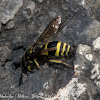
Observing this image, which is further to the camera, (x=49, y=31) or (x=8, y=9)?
(x=49, y=31)

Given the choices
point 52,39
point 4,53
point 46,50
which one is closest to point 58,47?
point 46,50

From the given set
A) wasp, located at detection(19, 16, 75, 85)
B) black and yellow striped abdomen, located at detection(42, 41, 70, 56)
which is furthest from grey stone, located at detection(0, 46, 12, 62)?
black and yellow striped abdomen, located at detection(42, 41, 70, 56)

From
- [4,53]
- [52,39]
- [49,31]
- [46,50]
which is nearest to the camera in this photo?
[46,50]

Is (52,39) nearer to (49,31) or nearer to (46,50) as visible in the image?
(49,31)

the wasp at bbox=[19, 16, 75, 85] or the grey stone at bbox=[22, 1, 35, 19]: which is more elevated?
the grey stone at bbox=[22, 1, 35, 19]

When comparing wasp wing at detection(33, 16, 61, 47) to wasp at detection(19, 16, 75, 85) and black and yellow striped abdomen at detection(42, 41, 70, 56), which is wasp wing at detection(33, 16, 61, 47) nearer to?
wasp at detection(19, 16, 75, 85)

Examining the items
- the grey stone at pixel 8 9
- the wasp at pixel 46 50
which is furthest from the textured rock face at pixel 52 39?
the wasp at pixel 46 50

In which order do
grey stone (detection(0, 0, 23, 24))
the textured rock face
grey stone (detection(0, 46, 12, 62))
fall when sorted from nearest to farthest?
the textured rock face, grey stone (detection(0, 0, 23, 24)), grey stone (detection(0, 46, 12, 62))
